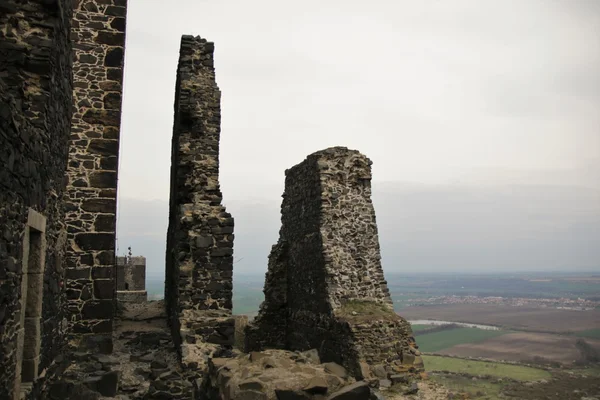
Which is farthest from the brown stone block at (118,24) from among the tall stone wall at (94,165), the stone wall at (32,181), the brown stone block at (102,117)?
the stone wall at (32,181)

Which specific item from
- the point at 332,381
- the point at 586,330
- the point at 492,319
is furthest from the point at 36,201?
the point at 492,319

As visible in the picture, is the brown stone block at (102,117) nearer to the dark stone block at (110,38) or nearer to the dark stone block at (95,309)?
the dark stone block at (110,38)

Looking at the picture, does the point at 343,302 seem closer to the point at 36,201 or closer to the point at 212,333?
the point at 212,333

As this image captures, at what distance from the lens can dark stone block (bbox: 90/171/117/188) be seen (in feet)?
33.5

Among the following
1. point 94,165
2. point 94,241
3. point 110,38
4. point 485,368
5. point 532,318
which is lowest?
point 532,318

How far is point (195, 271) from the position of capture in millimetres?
10969

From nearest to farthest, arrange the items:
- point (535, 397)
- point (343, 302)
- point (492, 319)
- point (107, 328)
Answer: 1. point (107, 328)
2. point (343, 302)
3. point (535, 397)
4. point (492, 319)

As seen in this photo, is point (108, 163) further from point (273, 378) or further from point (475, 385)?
point (475, 385)

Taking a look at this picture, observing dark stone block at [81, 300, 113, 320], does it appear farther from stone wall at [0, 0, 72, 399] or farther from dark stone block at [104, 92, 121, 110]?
dark stone block at [104, 92, 121, 110]

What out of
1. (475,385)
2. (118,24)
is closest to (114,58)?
(118,24)

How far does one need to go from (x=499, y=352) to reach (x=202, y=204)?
111ft

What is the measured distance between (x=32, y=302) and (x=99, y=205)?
4165 millimetres

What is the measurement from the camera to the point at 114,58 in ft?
35.6

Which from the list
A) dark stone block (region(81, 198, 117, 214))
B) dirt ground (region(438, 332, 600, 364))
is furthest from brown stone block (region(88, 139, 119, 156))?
dirt ground (region(438, 332, 600, 364))
